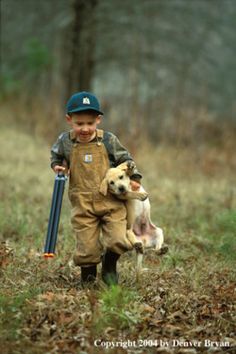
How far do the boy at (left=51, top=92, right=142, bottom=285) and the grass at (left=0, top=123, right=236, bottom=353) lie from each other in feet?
1.24

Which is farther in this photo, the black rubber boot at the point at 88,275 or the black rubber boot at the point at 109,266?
the black rubber boot at the point at 88,275

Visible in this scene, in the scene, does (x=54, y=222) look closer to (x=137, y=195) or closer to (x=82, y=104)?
(x=137, y=195)

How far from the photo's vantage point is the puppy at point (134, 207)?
6137 mm

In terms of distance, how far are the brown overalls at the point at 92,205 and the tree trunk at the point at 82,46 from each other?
42.5ft

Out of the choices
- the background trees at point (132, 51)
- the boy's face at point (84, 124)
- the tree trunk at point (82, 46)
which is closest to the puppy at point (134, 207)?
the boy's face at point (84, 124)

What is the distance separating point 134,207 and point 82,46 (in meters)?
13.8

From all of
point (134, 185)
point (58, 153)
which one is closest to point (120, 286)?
point (134, 185)

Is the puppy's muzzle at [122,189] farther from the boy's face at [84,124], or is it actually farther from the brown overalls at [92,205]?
the boy's face at [84,124]

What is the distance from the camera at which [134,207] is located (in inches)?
252

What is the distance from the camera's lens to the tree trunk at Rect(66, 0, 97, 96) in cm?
1877

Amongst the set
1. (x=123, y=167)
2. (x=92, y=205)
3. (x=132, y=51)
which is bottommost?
(x=92, y=205)

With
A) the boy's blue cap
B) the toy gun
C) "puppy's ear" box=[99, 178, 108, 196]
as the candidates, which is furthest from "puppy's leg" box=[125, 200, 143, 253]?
the boy's blue cap

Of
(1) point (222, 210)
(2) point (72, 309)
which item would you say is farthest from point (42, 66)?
(2) point (72, 309)

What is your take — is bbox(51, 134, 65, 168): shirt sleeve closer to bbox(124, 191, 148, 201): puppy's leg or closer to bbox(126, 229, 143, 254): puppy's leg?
bbox(124, 191, 148, 201): puppy's leg
